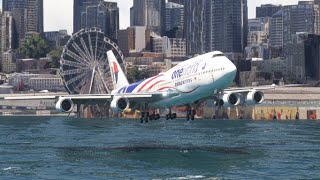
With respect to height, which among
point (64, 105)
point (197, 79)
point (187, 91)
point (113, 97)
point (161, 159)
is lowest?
point (161, 159)

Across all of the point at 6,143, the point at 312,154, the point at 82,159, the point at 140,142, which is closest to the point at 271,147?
the point at 312,154

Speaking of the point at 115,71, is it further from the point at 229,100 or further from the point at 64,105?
the point at 229,100

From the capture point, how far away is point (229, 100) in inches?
5276

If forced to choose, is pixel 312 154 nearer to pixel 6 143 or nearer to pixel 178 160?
pixel 178 160

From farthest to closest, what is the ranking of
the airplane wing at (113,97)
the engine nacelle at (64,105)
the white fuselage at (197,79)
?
the engine nacelle at (64,105)
the airplane wing at (113,97)
the white fuselage at (197,79)

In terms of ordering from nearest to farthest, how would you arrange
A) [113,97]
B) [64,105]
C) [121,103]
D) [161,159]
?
1. [121,103]
2. [64,105]
3. [113,97]
4. [161,159]

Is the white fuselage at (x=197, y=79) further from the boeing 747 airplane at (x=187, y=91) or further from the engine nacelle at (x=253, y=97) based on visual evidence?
the engine nacelle at (x=253, y=97)

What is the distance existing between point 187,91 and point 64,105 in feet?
75.0

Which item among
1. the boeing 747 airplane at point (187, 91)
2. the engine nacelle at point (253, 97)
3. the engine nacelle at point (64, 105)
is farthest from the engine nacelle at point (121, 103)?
the engine nacelle at point (253, 97)

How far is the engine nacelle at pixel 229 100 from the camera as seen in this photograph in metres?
132

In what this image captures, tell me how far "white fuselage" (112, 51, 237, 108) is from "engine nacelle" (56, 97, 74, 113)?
14.4m

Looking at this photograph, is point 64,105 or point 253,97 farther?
point 64,105

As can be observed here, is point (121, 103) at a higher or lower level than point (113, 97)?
lower

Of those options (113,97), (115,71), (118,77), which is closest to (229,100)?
(113,97)
